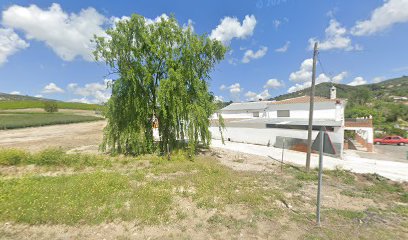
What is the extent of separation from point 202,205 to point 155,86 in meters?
9.95

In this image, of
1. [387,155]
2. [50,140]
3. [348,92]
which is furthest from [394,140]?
[348,92]

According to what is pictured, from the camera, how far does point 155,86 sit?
14242 millimetres

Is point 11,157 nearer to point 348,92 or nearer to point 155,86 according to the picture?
point 155,86

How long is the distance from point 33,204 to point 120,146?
8649 mm

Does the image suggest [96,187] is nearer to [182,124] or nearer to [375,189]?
[182,124]

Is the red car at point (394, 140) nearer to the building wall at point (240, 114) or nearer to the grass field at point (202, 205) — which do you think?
the building wall at point (240, 114)

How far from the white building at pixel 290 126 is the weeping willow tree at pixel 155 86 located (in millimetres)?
10439

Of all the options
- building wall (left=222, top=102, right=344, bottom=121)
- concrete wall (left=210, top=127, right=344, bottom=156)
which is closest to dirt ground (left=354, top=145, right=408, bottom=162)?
concrete wall (left=210, top=127, right=344, bottom=156)

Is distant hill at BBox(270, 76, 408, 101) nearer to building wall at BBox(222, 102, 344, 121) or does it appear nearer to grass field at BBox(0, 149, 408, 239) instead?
building wall at BBox(222, 102, 344, 121)

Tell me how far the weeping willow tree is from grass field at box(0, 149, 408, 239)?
475 cm

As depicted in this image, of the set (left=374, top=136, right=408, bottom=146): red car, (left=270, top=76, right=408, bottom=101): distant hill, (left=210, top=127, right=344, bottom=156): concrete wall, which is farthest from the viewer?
(left=270, top=76, right=408, bottom=101): distant hill

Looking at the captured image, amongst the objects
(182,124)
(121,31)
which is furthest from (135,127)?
(121,31)

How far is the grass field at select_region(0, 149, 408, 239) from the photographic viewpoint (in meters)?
5.16

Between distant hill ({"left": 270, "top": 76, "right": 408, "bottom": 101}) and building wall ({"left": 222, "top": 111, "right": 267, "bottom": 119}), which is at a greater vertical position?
distant hill ({"left": 270, "top": 76, "right": 408, "bottom": 101})
